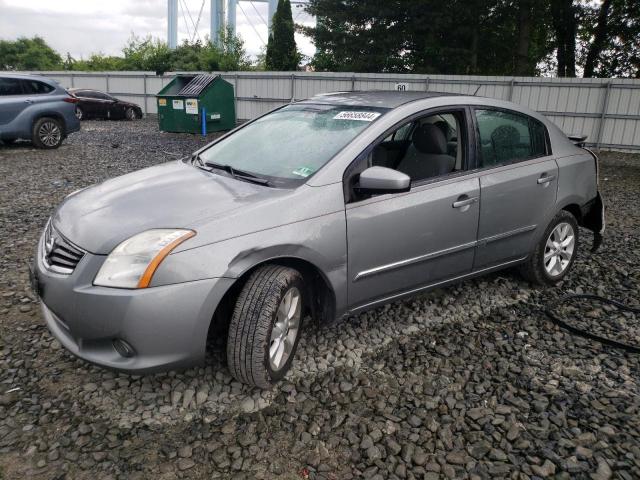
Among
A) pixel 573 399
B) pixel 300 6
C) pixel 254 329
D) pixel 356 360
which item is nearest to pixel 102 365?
pixel 254 329

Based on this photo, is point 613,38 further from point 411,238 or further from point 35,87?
point 411,238

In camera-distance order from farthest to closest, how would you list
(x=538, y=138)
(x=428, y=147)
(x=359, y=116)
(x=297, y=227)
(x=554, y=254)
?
(x=554, y=254)
(x=538, y=138)
(x=428, y=147)
(x=359, y=116)
(x=297, y=227)

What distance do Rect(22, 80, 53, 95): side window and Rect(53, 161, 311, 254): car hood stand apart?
368 inches

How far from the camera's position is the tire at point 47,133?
11.1 m

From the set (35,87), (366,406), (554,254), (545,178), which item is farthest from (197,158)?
(35,87)

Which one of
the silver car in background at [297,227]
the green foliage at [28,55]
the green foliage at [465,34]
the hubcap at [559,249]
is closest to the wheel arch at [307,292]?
the silver car in background at [297,227]

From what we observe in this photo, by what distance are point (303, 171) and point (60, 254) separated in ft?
4.44

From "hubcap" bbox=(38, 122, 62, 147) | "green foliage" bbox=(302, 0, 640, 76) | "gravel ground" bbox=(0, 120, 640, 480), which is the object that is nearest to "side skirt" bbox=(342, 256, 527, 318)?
"gravel ground" bbox=(0, 120, 640, 480)

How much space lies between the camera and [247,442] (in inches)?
95.2

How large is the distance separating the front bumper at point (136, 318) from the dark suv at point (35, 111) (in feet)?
32.2

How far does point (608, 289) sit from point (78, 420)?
406cm

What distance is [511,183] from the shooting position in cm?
369

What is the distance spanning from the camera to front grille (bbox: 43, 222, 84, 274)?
251 centimetres

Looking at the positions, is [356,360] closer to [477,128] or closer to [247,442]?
[247,442]
